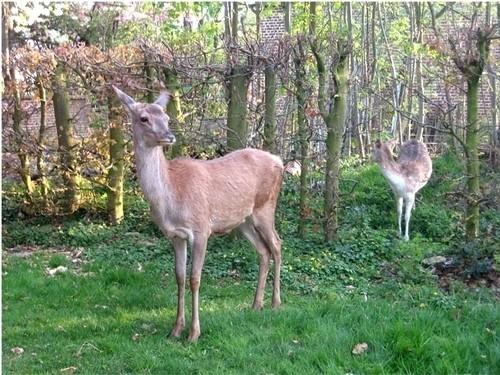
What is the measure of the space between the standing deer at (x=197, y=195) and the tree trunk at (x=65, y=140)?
375cm

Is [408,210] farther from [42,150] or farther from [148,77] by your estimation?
[42,150]

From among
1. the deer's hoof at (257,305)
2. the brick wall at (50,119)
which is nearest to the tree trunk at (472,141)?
the deer's hoof at (257,305)

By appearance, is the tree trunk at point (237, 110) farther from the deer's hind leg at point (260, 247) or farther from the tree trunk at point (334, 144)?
the deer's hind leg at point (260, 247)

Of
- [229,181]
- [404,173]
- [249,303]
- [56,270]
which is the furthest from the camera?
[404,173]

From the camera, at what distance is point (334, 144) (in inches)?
288

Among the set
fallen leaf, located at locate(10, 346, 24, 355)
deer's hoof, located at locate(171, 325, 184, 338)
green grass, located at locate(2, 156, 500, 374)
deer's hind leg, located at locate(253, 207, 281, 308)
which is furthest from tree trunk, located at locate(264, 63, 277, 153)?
fallen leaf, located at locate(10, 346, 24, 355)

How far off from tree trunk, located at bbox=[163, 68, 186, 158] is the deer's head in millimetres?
3075

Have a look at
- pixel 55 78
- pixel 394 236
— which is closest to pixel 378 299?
pixel 394 236

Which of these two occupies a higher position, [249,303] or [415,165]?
[415,165]

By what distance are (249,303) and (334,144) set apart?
239cm

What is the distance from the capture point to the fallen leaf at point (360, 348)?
4.20 metres

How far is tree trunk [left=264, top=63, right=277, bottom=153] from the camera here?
24.4ft

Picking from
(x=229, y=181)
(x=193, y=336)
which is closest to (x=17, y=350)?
(x=193, y=336)

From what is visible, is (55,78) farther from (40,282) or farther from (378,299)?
(378,299)
